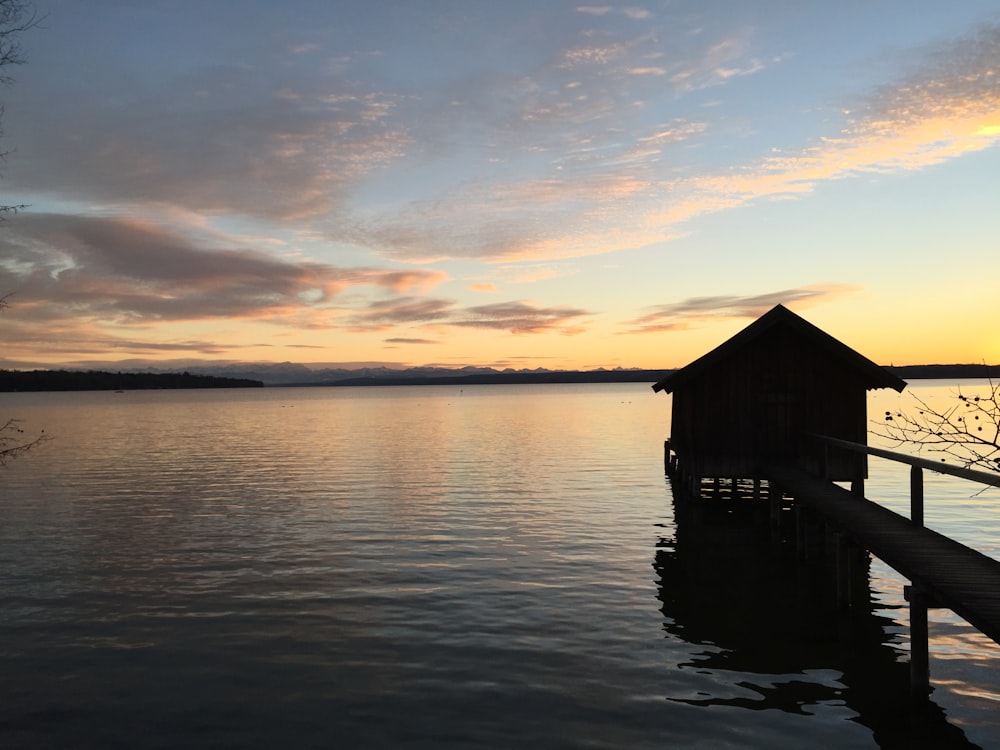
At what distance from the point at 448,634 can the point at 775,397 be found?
14.1 m

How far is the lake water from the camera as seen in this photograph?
9664 millimetres

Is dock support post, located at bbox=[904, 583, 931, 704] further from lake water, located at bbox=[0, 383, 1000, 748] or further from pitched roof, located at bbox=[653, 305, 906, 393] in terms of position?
pitched roof, located at bbox=[653, 305, 906, 393]

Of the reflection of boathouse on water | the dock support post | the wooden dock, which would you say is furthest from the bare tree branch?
the reflection of boathouse on water

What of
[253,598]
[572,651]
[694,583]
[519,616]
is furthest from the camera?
[694,583]

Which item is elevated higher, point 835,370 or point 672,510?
point 835,370

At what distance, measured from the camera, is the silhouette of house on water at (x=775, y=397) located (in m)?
22.8

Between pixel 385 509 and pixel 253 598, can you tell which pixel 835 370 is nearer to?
pixel 385 509

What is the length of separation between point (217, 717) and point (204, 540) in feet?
42.0

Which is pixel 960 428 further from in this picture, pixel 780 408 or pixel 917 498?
pixel 917 498

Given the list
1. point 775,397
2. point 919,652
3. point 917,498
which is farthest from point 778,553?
point 919,652

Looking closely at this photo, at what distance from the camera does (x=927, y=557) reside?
464 inches

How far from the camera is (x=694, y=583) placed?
17.2m

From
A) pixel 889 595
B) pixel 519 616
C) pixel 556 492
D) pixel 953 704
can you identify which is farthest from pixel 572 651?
pixel 556 492

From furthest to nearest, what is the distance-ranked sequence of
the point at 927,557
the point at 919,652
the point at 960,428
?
1. the point at 960,428
2. the point at 927,557
3. the point at 919,652
